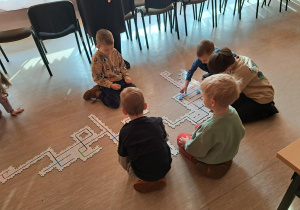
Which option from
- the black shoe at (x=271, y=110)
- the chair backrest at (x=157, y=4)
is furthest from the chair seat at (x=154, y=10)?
the black shoe at (x=271, y=110)

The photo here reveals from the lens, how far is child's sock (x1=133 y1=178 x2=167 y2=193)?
1439 mm

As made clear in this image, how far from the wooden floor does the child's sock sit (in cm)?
4

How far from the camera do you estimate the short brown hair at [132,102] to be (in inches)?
49.8

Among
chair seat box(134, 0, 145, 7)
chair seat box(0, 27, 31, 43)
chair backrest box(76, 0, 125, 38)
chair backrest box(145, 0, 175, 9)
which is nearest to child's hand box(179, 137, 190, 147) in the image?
chair backrest box(76, 0, 125, 38)

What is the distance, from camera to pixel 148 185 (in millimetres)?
1441

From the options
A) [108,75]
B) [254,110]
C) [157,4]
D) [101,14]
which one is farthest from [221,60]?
[157,4]

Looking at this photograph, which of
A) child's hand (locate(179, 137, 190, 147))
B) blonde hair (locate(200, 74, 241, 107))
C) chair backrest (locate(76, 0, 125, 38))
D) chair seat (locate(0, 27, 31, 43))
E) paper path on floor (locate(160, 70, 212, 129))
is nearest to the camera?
blonde hair (locate(200, 74, 241, 107))

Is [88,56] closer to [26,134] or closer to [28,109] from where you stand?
[28,109]

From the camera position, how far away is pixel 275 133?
1770 mm

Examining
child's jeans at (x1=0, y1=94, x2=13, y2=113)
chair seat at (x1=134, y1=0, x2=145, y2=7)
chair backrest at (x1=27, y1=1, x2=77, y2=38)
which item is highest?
chair backrest at (x1=27, y1=1, x2=77, y2=38)

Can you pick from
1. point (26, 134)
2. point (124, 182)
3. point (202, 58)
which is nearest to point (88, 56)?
point (26, 134)

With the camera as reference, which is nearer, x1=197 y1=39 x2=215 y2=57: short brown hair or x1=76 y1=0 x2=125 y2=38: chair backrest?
x1=197 y1=39 x2=215 y2=57: short brown hair

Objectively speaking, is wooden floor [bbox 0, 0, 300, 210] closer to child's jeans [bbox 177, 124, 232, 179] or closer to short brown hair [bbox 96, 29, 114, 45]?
child's jeans [bbox 177, 124, 232, 179]

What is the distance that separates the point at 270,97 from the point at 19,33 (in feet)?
9.23
